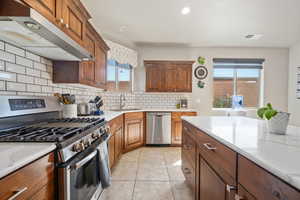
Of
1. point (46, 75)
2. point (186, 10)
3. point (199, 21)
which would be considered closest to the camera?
point (46, 75)

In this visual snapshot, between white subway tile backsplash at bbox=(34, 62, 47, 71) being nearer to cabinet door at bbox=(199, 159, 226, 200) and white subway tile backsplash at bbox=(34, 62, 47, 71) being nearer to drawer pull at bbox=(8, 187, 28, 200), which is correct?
drawer pull at bbox=(8, 187, 28, 200)

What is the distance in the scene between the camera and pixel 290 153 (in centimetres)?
78

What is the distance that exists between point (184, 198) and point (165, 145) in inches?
81.0

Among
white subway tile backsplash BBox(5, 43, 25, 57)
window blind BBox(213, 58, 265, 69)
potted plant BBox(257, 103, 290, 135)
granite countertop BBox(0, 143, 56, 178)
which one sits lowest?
granite countertop BBox(0, 143, 56, 178)

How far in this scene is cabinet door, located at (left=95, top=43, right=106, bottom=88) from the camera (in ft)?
8.64

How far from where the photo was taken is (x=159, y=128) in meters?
3.95

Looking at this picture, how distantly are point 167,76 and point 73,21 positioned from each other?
280 cm

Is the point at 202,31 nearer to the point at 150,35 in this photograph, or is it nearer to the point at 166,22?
the point at 166,22

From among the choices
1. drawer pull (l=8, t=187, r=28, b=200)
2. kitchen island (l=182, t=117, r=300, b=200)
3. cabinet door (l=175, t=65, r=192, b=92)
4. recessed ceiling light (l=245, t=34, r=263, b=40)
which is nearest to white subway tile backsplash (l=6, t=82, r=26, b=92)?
drawer pull (l=8, t=187, r=28, b=200)

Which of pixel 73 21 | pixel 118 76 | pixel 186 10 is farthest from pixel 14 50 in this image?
pixel 118 76

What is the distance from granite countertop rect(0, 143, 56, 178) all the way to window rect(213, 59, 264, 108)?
4.65m

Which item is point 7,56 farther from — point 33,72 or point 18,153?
point 18,153

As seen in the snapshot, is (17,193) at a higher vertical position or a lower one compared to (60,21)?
lower

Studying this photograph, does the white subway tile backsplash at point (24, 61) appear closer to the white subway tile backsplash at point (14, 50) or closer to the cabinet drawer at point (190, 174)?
the white subway tile backsplash at point (14, 50)
